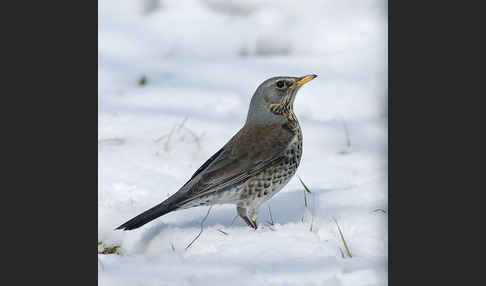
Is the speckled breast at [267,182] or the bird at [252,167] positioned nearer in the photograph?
the bird at [252,167]

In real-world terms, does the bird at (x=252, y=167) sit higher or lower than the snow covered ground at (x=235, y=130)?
higher

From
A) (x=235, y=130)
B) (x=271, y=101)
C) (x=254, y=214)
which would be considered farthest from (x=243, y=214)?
(x=235, y=130)

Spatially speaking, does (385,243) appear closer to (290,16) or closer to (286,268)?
(286,268)

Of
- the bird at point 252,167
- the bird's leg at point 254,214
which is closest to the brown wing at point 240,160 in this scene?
the bird at point 252,167

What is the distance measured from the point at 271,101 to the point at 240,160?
579 millimetres

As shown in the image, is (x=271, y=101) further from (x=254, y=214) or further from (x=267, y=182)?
(x=254, y=214)

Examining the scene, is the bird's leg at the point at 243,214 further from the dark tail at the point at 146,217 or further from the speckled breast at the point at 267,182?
the dark tail at the point at 146,217

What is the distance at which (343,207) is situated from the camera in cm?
471

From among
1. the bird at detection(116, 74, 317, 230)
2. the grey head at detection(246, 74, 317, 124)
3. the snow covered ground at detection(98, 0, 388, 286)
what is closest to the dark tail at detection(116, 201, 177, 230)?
the bird at detection(116, 74, 317, 230)

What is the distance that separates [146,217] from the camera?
4.16 metres

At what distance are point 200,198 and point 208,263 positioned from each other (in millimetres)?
552

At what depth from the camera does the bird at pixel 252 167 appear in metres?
4.34

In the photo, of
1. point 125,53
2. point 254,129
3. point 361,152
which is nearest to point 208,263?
point 254,129

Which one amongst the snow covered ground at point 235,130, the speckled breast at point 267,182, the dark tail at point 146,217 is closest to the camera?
the snow covered ground at point 235,130
